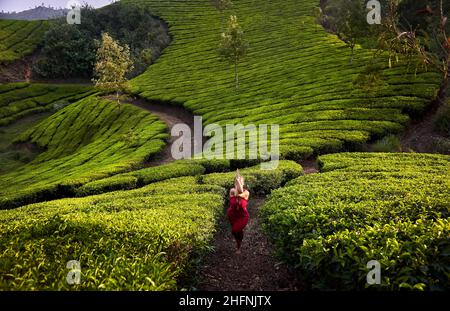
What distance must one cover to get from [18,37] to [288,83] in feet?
205

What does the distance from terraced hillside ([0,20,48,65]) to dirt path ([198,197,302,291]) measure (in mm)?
67084

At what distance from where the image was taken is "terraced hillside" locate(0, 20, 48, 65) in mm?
62875

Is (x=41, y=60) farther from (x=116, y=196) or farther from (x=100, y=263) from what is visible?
(x=100, y=263)

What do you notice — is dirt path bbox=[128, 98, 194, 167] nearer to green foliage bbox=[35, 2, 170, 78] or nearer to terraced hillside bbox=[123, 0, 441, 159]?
terraced hillside bbox=[123, 0, 441, 159]

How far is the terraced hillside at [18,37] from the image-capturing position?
2475 inches

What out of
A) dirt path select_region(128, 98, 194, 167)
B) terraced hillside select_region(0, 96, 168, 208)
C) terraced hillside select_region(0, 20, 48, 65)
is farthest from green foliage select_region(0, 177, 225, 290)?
terraced hillside select_region(0, 20, 48, 65)

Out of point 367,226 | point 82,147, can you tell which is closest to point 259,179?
point 367,226

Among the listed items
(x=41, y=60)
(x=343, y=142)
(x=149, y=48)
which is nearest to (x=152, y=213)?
(x=343, y=142)

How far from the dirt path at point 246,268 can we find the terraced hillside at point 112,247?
37.0 inches

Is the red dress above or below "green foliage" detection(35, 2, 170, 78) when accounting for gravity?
below

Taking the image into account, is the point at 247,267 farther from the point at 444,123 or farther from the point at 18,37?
the point at 18,37

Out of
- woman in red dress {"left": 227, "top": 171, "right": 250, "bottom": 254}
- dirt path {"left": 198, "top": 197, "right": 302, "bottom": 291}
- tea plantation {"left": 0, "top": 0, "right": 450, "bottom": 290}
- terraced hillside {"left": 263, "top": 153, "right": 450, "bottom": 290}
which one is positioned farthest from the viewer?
woman in red dress {"left": 227, "top": 171, "right": 250, "bottom": 254}
